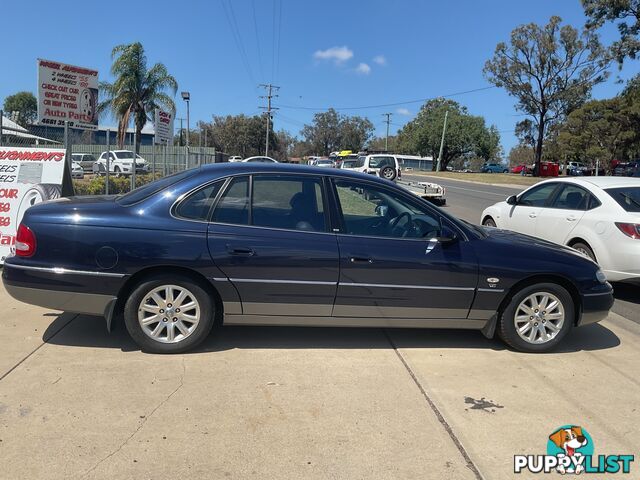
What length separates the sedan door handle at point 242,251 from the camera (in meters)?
4.20

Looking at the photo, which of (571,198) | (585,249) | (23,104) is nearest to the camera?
(585,249)

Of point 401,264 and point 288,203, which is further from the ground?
point 288,203

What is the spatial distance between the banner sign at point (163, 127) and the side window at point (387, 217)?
12.8m

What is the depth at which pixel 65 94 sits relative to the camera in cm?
927

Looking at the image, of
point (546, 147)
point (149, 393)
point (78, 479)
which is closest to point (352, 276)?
point (149, 393)

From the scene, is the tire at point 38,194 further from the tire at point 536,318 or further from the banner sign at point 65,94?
the tire at point 536,318

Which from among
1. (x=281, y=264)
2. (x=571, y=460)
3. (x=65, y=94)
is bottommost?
(x=571, y=460)

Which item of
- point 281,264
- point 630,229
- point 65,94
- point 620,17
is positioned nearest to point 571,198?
point 630,229

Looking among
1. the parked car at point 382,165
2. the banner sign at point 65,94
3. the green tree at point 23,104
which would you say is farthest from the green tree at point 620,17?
the green tree at point 23,104

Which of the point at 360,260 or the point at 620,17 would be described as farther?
the point at 620,17

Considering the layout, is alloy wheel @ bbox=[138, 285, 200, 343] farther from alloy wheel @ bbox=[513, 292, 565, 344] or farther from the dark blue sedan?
alloy wheel @ bbox=[513, 292, 565, 344]

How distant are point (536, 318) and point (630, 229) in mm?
2428

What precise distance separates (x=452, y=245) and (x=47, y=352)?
3.50m

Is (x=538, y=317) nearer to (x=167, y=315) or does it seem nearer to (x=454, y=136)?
(x=167, y=315)
